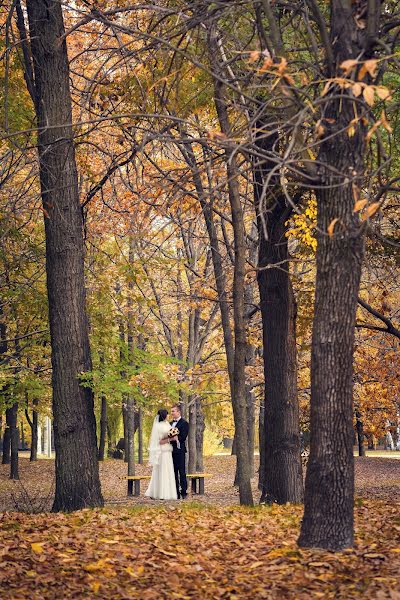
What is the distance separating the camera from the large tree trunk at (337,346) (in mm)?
8031

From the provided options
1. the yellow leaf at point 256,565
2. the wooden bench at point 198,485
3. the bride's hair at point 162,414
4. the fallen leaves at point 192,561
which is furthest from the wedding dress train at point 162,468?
the yellow leaf at point 256,565

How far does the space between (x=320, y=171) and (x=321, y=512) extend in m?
3.05

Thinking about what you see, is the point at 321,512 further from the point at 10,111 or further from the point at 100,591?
the point at 10,111

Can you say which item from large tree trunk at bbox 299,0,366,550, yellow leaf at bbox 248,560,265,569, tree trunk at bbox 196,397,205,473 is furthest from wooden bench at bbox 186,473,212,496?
yellow leaf at bbox 248,560,265,569

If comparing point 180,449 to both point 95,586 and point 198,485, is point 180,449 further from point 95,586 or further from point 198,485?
point 95,586

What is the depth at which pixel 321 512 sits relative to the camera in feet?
26.5

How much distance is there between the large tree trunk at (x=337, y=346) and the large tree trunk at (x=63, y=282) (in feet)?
16.3

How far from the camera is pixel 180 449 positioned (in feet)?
61.1

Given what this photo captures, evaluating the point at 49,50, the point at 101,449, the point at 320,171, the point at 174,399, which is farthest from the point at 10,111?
the point at 101,449

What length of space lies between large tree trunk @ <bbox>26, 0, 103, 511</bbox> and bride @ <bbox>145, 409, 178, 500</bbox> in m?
6.07

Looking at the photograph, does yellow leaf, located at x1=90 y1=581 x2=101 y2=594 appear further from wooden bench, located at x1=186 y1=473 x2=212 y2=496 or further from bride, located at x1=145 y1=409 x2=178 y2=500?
wooden bench, located at x1=186 y1=473 x2=212 y2=496

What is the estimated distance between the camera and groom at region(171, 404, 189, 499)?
1809cm

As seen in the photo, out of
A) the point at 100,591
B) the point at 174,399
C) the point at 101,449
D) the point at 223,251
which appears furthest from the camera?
the point at 101,449

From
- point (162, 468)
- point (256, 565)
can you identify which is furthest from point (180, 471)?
point (256, 565)
